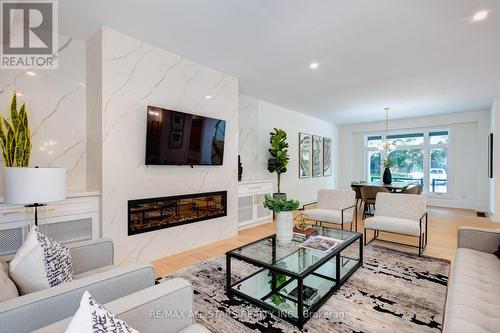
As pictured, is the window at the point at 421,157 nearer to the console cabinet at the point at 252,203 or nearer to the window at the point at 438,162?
the window at the point at 438,162

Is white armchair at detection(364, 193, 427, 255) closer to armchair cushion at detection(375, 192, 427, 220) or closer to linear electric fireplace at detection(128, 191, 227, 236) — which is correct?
armchair cushion at detection(375, 192, 427, 220)

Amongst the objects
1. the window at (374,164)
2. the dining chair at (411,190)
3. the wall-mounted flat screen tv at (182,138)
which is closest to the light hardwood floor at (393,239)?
the dining chair at (411,190)

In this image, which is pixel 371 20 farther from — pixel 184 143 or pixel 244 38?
pixel 184 143

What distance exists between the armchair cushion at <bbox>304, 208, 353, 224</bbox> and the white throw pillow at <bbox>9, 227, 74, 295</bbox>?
3456 mm

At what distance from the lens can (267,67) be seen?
376 centimetres

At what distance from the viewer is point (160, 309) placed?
1.11 meters

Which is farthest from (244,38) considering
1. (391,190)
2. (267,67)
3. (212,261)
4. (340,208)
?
(391,190)

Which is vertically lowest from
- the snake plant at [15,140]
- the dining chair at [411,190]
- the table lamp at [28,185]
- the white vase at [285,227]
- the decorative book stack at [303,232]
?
the decorative book stack at [303,232]

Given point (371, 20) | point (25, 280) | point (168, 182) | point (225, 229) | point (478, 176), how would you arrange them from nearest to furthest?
point (25, 280) < point (371, 20) < point (168, 182) < point (225, 229) < point (478, 176)

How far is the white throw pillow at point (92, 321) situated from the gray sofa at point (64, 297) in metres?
0.57

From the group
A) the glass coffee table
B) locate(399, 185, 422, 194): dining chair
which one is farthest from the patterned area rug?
locate(399, 185, 422, 194): dining chair

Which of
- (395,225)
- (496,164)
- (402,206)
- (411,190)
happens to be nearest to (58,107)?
(395,225)

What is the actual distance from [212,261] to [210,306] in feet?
3.17

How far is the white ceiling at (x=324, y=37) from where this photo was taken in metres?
2.33
